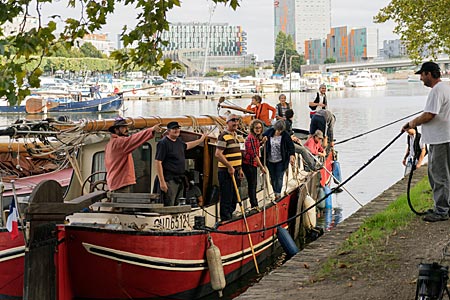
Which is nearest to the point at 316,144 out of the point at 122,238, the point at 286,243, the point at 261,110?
the point at 261,110

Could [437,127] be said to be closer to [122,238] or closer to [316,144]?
[122,238]

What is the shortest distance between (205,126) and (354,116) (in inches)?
2066

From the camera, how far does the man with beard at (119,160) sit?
42.2 feet

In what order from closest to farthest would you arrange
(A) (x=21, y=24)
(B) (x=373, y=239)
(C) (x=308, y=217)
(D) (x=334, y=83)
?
(A) (x=21, y=24) → (B) (x=373, y=239) → (C) (x=308, y=217) → (D) (x=334, y=83)

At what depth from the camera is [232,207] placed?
46.8ft

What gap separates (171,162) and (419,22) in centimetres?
1026

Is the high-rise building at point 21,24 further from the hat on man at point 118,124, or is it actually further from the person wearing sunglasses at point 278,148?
the person wearing sunglasses at point 278,148

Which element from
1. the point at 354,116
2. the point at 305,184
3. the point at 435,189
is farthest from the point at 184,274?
the point at 354,116

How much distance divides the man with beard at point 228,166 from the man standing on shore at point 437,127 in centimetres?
403

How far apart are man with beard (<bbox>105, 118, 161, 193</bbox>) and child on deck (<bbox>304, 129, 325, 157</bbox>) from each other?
7.91m

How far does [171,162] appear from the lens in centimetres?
1285

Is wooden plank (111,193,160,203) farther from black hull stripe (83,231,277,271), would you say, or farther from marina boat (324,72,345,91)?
marina boat (324,72,345,91)

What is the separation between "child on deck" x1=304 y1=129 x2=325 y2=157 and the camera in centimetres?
2033

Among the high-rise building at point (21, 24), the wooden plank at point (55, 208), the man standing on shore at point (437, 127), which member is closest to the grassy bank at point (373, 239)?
the man standing on shore at point (437, 127)
